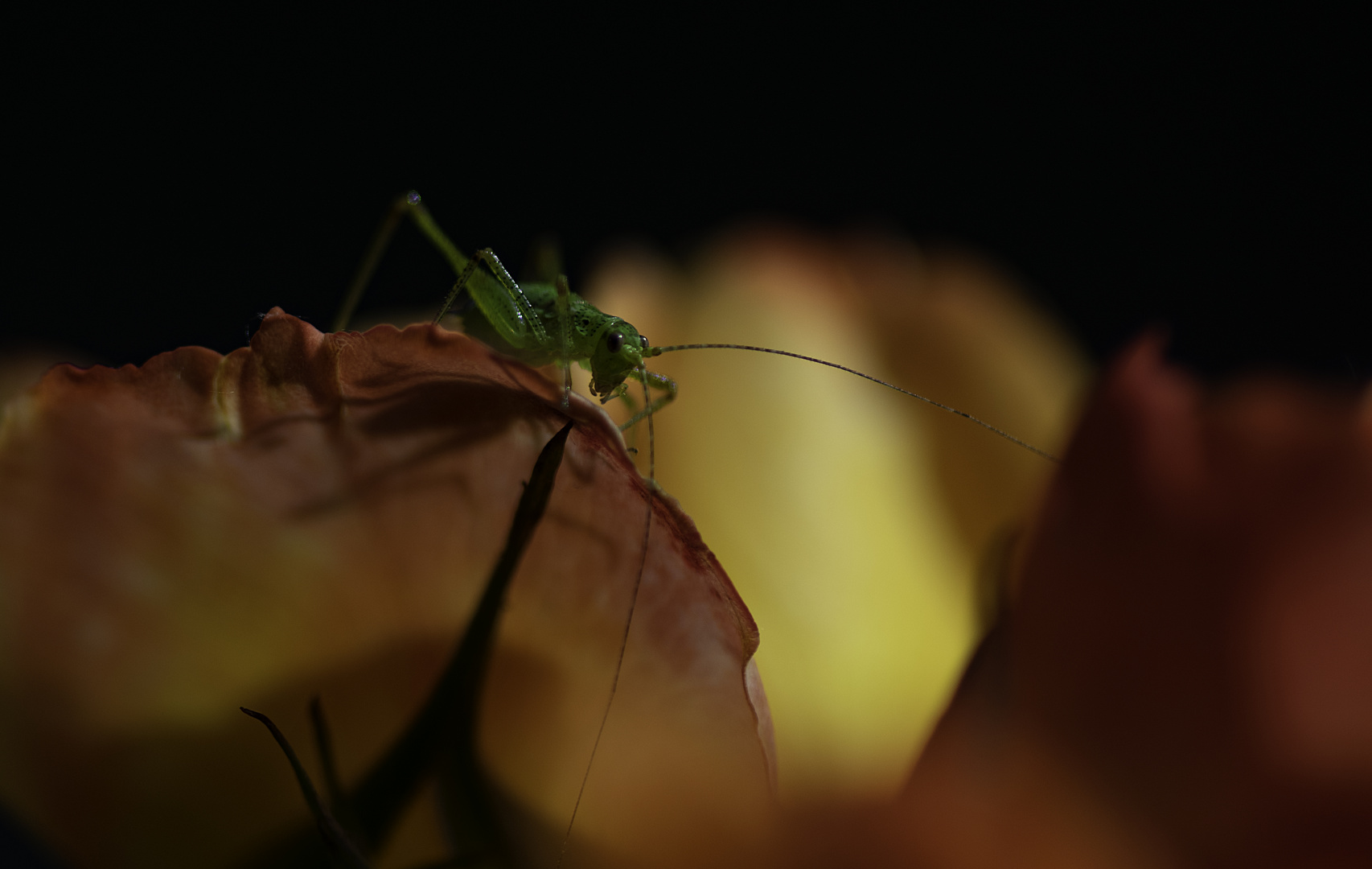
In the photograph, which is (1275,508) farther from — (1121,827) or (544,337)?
(544,337)

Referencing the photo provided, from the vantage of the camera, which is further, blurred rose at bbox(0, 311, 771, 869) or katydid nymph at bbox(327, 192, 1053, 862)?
katydid nymph at bbox(327, 192, 1053, 862)

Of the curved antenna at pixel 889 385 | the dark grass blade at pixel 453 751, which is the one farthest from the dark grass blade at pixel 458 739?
the curved antenna at pixel 889 385

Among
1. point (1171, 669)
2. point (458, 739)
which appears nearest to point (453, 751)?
point (458, 739)

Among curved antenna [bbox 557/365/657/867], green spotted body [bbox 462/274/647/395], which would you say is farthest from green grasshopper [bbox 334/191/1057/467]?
curved antenna [bbox 557/365/657/867]

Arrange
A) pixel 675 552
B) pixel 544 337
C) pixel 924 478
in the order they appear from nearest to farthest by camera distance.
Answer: pixel 675 552 → pixel 924 478 → pixel 544 337

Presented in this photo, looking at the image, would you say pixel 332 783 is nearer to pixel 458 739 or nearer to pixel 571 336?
pixel 458 739

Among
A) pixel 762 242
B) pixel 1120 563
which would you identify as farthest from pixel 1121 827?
pixel 762 242

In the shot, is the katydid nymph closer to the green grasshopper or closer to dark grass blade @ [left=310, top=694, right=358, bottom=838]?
the green grasshopper
